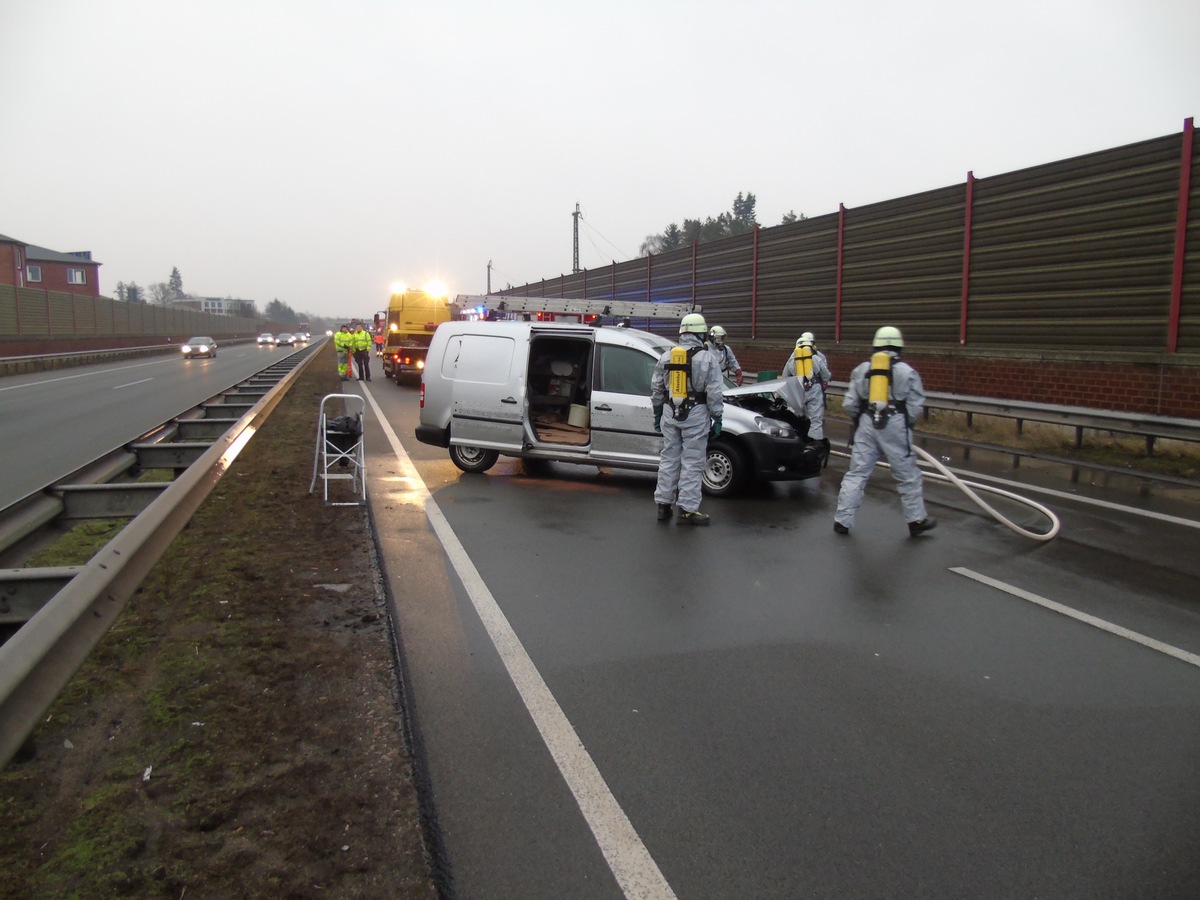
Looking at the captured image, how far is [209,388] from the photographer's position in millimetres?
21750

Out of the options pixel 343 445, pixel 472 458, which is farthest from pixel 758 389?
pixel 343 445

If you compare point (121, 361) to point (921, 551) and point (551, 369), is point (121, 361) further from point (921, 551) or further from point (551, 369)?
point (921, 551)

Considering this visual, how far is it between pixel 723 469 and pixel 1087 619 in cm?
431

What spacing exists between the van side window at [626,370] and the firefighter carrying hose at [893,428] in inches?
104

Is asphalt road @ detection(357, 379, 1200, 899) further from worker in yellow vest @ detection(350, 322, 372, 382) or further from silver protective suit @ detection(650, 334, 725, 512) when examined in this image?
worker in yellow vest @ detection(350, 322, 372, 382)

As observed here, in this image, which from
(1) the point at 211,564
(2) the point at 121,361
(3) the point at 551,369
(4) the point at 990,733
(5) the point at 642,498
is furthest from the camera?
(2) the point at 121,361

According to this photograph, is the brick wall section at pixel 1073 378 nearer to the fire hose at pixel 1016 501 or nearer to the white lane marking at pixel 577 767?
the fire hose at pixel 1016 501

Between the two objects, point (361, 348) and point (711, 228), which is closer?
point (361, 348)

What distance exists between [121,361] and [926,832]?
44661 millimetres

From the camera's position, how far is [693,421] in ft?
25.8

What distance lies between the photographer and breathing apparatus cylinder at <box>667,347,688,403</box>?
7.80 m

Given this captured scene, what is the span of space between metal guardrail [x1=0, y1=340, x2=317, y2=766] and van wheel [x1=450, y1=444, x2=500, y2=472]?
5707 millimetres

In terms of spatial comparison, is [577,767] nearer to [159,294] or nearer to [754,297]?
[754,297]

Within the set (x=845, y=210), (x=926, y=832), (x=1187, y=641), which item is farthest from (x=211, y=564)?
(x=845, y=210)
